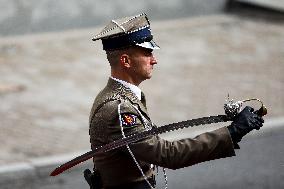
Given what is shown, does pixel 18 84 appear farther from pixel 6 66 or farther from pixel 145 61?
pixel 145 61

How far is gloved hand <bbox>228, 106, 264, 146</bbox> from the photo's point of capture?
3726mm

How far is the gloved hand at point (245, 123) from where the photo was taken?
12.2 feet

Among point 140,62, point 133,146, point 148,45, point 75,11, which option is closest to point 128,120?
point 133,146

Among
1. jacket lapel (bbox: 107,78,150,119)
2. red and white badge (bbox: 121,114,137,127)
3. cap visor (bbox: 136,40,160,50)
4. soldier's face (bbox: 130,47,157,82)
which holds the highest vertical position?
cap visor (bbox: 136,40,160,50)

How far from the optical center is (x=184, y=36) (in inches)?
616

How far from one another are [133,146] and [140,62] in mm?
510

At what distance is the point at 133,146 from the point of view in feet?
12.6

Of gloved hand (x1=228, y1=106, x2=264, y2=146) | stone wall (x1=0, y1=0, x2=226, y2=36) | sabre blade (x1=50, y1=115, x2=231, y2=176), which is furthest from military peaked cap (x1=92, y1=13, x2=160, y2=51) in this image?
stone wall (x1=0, y1=0, x2=226, y2=36)

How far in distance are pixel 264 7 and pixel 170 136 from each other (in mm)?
8002

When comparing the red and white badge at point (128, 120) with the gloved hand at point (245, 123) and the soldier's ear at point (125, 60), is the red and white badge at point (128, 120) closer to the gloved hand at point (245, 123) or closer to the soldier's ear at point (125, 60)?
the soldier's ear at point (125, 60)

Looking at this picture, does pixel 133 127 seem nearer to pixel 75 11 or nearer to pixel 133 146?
pixel 133 146

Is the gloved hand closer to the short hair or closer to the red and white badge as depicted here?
the red and white badge

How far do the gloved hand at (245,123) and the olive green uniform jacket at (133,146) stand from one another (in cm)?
5

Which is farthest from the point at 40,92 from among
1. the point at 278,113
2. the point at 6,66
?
the point at 278,113
